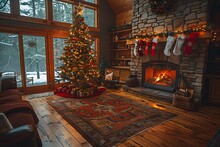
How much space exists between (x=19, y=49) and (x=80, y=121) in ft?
11.1

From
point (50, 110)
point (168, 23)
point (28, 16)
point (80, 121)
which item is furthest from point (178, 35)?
point (28, 16)

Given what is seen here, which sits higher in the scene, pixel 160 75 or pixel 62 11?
pixel 62 11

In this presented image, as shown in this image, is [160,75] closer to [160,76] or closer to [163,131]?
[160,76]

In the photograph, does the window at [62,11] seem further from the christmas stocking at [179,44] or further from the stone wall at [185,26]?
the christmas stocking at [179,44]

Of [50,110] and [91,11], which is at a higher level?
[91,11]

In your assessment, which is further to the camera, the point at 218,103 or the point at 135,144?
the point at 218,103

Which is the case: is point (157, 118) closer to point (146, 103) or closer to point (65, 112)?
point (146, 103)

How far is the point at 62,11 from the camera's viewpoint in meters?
5.13

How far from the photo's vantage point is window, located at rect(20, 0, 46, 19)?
14.2ft

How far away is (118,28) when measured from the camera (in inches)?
241

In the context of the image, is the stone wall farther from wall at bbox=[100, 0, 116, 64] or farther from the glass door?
the glass door

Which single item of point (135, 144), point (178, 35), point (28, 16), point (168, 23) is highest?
point (28, 16)

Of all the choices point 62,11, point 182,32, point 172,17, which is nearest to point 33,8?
point 62,11

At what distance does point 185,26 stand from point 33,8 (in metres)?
4.80
